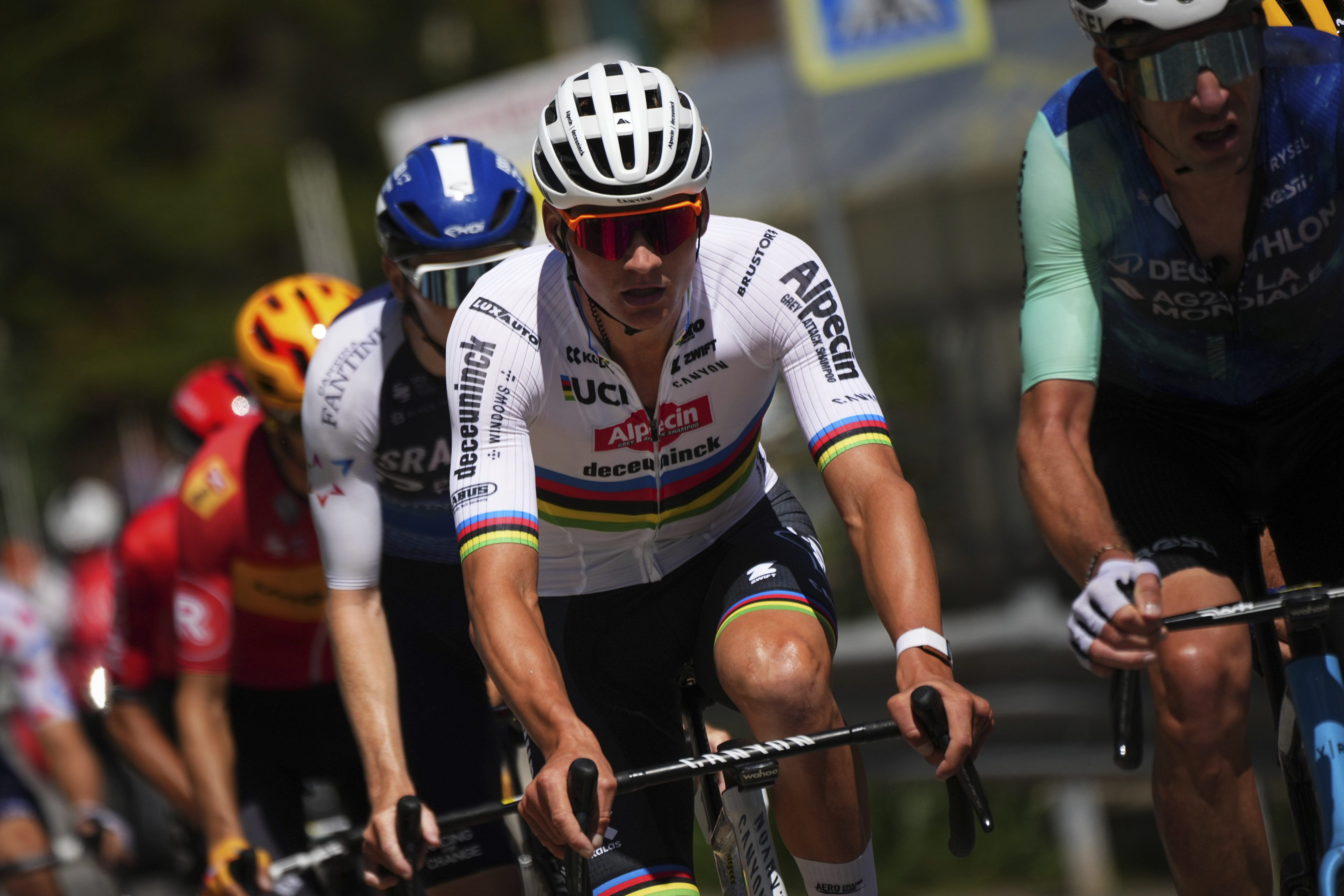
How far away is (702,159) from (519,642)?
1140 millimetres

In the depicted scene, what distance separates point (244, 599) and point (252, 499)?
383 mm

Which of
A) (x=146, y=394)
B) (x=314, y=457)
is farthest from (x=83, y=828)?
(x=146, y=394)

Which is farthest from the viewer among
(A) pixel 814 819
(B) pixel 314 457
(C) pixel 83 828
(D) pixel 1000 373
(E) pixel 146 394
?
(E) pixel 146 394

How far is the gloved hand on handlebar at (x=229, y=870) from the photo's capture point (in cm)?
507

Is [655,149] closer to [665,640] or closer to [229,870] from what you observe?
[665,640]

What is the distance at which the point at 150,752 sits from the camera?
673 cm

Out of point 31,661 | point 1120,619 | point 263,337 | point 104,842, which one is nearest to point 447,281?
point 263,337

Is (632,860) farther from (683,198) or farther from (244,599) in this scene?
(244,599)

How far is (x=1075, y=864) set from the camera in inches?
292

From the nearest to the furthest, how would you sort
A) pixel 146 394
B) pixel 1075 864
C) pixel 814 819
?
pixel 814 819 → pixel 1075 864 → pixel 146 394

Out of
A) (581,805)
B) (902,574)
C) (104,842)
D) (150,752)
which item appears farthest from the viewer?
(150,752)

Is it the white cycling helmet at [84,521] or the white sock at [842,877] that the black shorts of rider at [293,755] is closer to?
the white sock at [842,877]

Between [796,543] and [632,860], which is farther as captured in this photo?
[796,543]

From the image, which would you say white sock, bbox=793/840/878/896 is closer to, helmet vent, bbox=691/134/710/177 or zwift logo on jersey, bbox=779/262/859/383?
zwift logo on jersey, bbox=779/262/859/383
